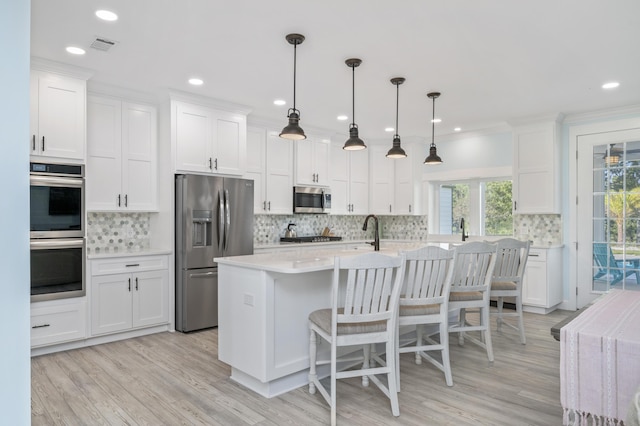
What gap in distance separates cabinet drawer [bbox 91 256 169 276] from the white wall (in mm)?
3282

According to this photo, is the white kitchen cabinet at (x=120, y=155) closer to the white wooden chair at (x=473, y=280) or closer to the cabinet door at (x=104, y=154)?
the cabinet door at (x=104, y=154)

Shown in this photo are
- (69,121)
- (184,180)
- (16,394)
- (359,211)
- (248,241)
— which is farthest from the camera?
(359,211)

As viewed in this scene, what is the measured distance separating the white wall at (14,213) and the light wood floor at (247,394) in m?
1.69

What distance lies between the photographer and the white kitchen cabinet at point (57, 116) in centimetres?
359

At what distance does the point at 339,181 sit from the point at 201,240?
2.85 meters

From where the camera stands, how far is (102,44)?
3.21 meters

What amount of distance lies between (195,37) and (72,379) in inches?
110

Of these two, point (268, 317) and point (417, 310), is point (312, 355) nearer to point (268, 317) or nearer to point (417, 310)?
point (268, 317)

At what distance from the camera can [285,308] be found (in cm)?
283

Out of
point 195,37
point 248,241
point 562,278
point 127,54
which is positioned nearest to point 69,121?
point 127,54

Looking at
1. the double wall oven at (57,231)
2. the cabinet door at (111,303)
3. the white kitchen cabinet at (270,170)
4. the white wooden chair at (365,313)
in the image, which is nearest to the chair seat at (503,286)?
the white wooden chair at (365,313)

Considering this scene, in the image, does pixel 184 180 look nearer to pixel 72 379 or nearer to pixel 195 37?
pixel 195 37

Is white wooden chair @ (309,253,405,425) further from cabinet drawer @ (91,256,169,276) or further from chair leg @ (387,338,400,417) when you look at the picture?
cabinet drawer @ (91,256,169,276)

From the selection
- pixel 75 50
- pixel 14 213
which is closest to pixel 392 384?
pixel 14 213
